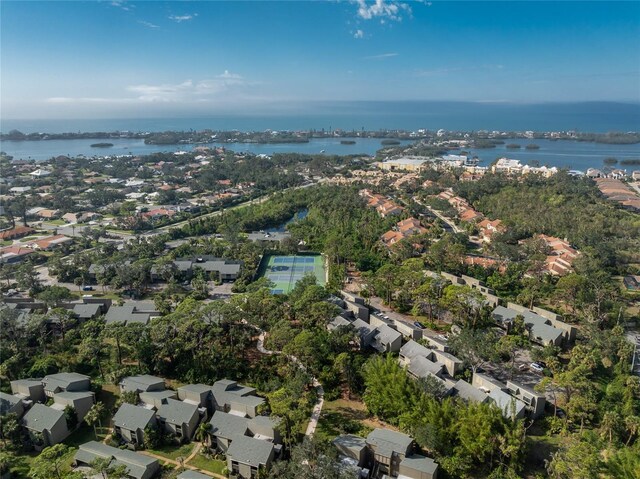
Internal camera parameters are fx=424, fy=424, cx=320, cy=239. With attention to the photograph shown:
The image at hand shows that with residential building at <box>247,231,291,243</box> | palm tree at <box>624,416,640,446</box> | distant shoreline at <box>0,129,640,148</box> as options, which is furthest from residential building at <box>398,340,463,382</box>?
distant shoreline at <box>0,129,640,148</box>

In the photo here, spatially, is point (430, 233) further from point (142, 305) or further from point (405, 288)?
point (142, 305)

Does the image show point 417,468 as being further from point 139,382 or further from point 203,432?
point 139,382

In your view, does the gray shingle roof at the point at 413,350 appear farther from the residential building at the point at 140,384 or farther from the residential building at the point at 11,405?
the residential building at the point at 11,405

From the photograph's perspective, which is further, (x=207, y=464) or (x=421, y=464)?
(x=207, y=464)

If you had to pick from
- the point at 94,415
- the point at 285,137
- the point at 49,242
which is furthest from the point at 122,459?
the point at 285,137

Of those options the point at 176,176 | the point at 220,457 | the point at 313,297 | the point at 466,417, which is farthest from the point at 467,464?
the point at 176,176

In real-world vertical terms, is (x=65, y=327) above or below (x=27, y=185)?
below
